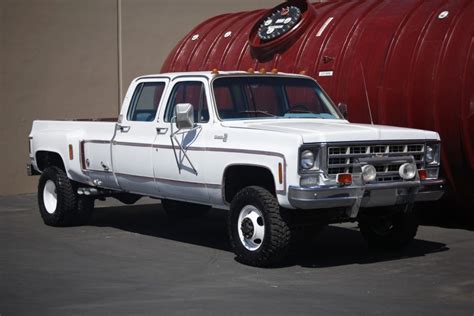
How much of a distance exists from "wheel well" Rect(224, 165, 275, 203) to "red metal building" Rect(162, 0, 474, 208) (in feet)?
9.27

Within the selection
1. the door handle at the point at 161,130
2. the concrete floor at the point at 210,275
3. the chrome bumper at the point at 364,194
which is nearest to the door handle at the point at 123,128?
the door handle at the point at 161,130

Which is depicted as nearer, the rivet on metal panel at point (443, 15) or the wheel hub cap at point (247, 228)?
the wheel hub cap at point (247, 228)

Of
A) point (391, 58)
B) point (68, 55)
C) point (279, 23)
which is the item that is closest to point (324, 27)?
point (279, 23)

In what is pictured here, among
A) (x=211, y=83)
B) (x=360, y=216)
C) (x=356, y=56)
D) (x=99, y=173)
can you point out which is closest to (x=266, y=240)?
(x=360, y=216)

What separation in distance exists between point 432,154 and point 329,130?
4.39ft

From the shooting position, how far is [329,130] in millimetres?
9039

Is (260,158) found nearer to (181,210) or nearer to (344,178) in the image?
(344,178)

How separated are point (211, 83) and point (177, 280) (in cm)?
247

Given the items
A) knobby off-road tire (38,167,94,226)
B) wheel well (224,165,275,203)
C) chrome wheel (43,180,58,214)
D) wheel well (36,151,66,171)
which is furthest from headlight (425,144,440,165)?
chrome wheel (43,180,58,214)

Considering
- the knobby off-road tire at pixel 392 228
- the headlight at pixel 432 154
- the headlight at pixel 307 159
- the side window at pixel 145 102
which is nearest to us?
the headlight at pixel 307 159

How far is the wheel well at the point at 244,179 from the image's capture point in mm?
9406

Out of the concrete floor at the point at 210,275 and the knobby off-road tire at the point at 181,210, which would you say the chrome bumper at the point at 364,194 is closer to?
the concrete floor at the point at 210,275

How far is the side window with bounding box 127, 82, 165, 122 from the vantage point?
11.0 m

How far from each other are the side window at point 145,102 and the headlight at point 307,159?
2633mm
